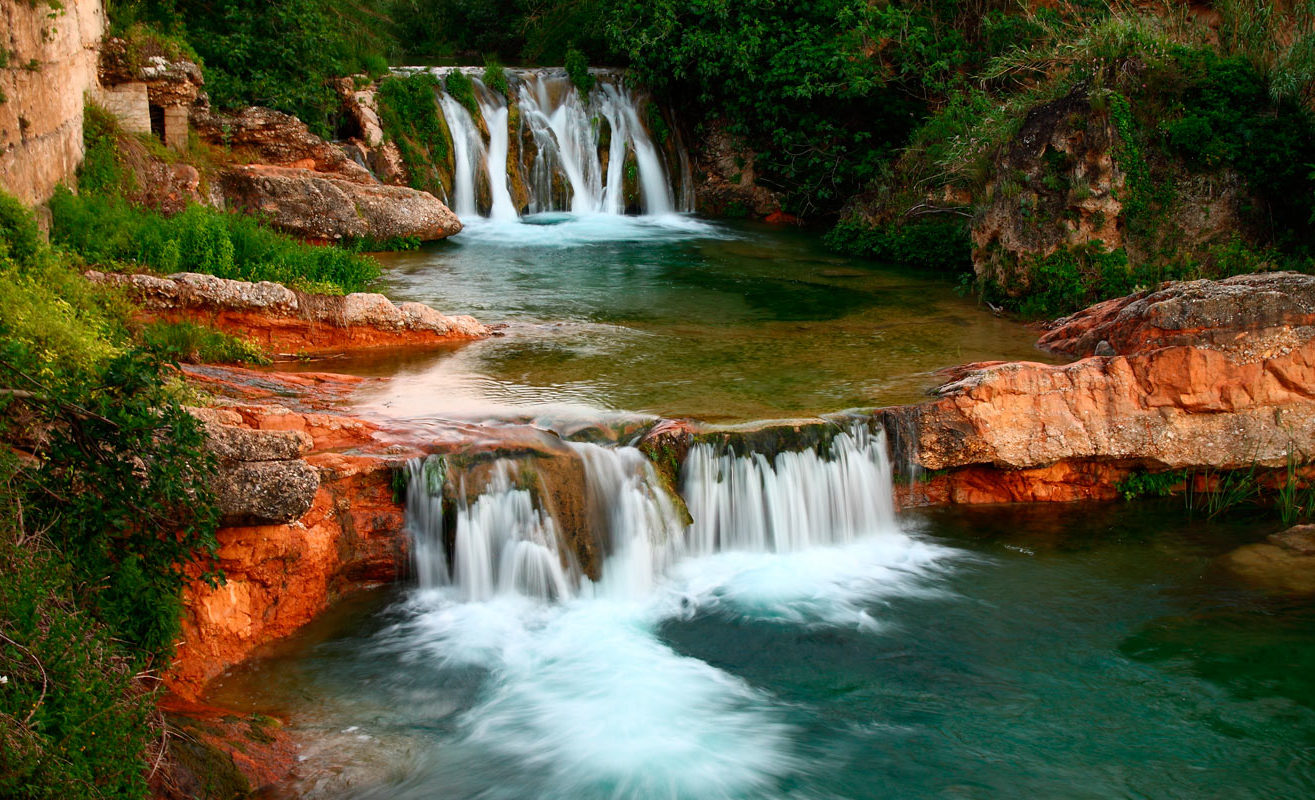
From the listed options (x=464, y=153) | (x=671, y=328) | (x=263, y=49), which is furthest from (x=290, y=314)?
(x=464, y=153)

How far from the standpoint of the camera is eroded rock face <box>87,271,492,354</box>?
10.3 metres

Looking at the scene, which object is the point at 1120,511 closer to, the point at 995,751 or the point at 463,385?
the point at 995,751

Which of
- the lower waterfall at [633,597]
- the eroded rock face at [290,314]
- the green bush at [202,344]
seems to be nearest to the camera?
the lower waterfall at [633,597]

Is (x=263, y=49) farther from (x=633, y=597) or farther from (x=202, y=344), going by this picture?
(x=633, y=597)

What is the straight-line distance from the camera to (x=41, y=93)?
11219mm

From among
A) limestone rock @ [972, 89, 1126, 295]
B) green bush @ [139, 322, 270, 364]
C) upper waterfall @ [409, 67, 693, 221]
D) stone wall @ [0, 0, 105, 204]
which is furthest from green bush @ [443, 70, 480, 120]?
green bush @ [139, 322, 270, 364]

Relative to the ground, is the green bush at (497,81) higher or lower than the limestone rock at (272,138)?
higher

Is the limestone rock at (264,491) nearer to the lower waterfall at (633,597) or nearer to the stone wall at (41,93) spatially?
the lower waterfall at (633,597)

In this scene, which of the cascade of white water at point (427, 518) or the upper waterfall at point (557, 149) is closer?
the cascade of white water at point (427, 518)

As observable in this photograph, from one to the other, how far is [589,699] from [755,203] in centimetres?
1706

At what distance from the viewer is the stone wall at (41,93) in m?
10.1

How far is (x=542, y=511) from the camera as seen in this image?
8.03m

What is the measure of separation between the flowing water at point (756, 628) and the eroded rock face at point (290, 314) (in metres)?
0.51

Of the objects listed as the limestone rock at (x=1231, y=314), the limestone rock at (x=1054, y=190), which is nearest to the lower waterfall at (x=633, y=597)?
the limestone rock at (x=1231, y=314)
